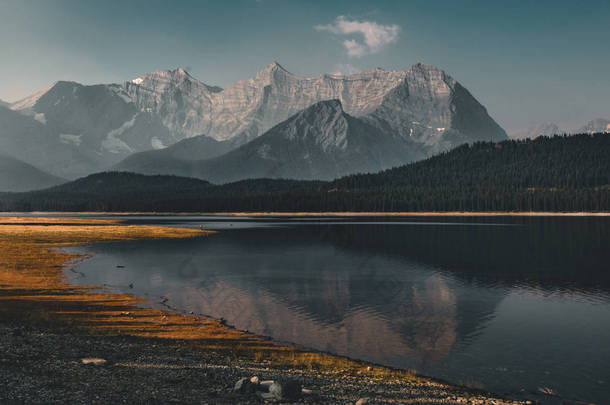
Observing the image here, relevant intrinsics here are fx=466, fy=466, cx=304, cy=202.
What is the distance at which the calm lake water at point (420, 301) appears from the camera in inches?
1178

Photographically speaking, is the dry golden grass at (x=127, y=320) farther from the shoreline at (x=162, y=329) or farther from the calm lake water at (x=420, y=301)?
the calm lake water at (x=420, y=301)

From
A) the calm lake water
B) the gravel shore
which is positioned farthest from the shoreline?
the calm lake water

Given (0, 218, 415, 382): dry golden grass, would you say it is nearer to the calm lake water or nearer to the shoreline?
the shoreline

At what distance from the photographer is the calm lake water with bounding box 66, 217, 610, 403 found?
98.2 ft

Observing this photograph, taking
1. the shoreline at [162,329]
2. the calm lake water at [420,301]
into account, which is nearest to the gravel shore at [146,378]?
the shoreline at [162,329]

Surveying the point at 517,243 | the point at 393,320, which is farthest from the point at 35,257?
the point at 517,243

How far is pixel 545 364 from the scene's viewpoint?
96.6 ft

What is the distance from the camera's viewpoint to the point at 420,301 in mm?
50469

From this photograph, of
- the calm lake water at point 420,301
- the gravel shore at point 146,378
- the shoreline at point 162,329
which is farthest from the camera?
the calm lake water at point 420,301

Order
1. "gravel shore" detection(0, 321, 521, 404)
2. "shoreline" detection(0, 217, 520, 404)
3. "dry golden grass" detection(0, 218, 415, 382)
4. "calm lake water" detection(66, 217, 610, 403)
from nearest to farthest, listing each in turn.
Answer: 1. "gravel shore" detection(0, 321, 521, 404)
2. "shoreline" detection(0, 217, 520, 404)
3. "dry golden grass" detection(0, 218, 415, 382)
4. "calm lake water" detection(66, 217, 610, 403)

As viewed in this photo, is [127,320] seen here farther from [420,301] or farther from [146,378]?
[420,301]

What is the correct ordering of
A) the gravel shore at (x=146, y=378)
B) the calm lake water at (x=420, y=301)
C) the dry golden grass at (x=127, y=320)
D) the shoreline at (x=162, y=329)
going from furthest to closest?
the calm lake water at (x=420, y=301) → the dry golden grass at (x=127, y=320) → the shoreline at (x=162, y=329) → the gravel shore at (x=146, y=378)

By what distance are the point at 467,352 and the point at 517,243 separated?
92960mm

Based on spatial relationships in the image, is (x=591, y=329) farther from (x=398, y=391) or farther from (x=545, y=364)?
(x=398, y=391)
